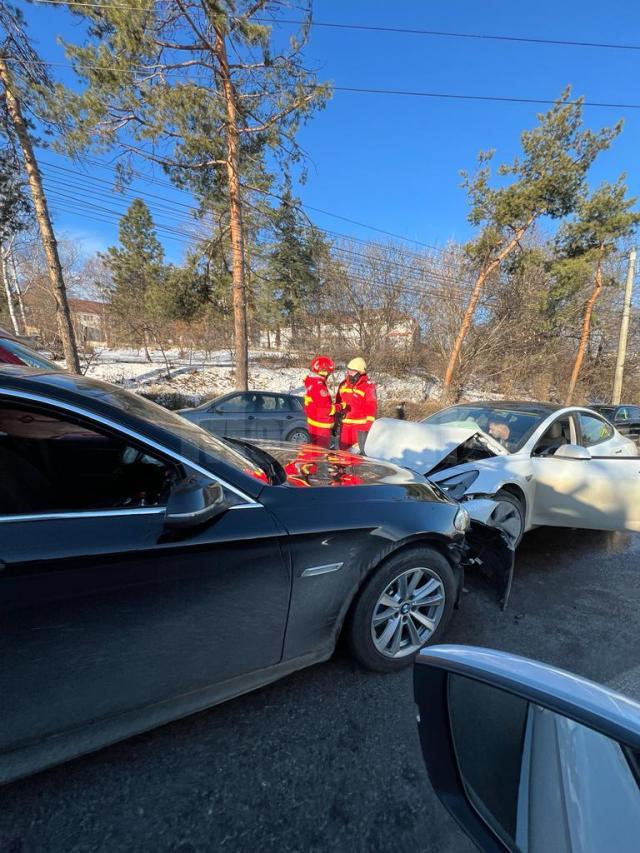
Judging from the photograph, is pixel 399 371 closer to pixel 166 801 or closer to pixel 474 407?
pixel 474 407

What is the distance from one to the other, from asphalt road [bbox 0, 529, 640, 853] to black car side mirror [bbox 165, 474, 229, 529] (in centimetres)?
107

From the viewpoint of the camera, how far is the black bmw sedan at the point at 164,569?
49.9 inches

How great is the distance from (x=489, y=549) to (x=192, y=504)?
7.24 ft

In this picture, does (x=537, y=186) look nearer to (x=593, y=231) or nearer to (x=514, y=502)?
(x=593, y=231)

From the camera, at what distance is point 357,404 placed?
5273 millimetres

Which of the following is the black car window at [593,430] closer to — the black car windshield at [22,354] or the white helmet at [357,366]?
the white helmet at [357,366]

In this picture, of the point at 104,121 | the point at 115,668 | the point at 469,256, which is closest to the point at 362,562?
the point at 115,668

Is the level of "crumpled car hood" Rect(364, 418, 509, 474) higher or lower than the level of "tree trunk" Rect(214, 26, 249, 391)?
lower

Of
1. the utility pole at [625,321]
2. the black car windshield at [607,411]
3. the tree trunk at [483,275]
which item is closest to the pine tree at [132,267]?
the tree trunk at [483,275]

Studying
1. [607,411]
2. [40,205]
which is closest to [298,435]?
[40,205]

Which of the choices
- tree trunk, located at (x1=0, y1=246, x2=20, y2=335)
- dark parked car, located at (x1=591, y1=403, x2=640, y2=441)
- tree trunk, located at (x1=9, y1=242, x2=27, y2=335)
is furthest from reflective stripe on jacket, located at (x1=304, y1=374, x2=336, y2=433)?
tree trunk, located at (x1=9, y1=242, x2=27, y2=335)

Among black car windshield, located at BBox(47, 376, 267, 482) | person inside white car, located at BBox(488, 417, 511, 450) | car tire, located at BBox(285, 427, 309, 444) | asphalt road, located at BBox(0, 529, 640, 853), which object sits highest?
black car windshield, located at BBox(47, 376, 267, 482)

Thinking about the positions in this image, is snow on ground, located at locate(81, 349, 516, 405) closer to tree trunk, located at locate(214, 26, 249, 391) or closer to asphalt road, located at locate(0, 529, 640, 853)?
tree trunk, located at locate(214, 26, 249, 391)

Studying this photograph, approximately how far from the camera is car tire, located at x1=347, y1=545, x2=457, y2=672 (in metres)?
1.98
